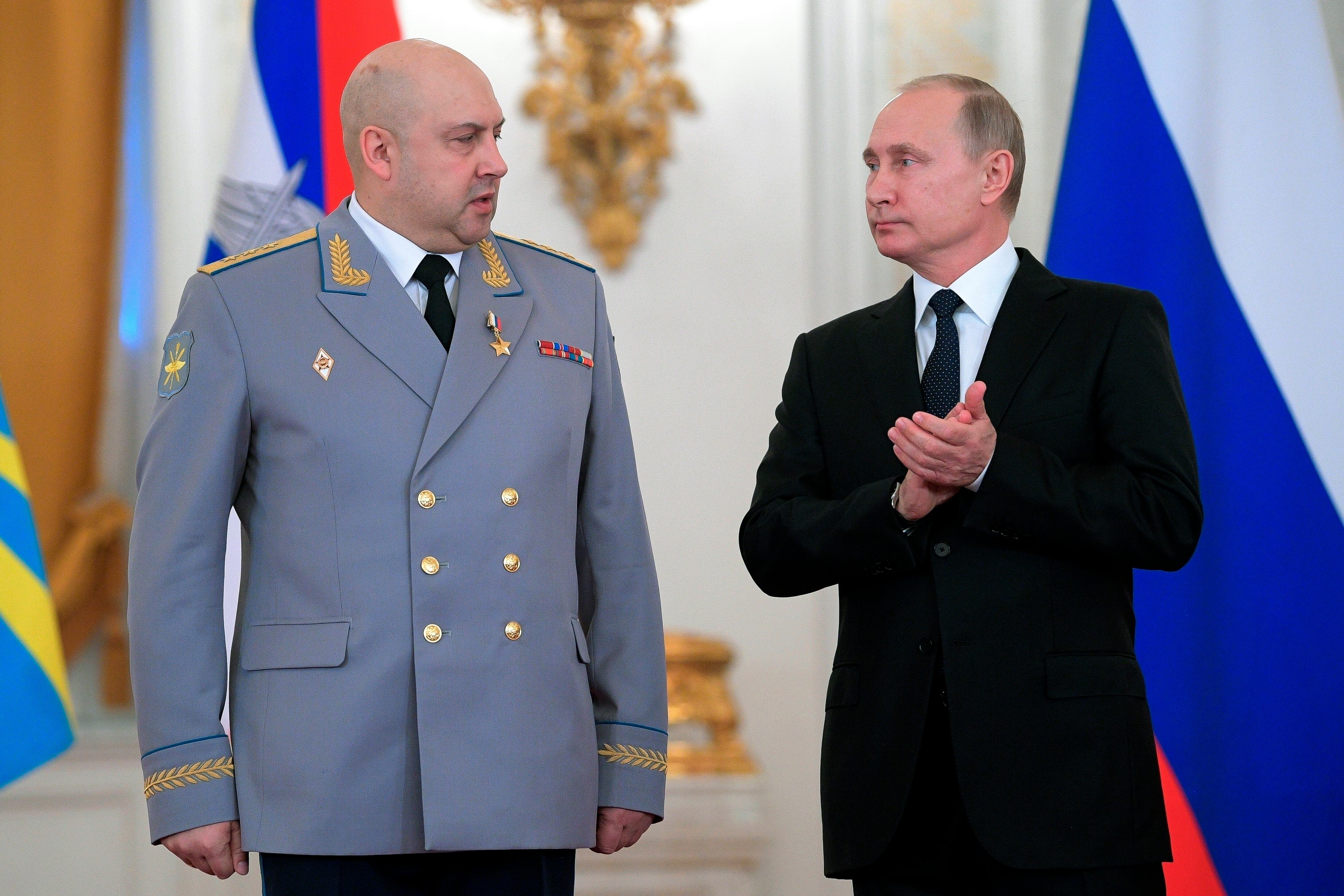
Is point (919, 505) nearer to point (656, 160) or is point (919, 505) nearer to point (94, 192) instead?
point (656, 160)

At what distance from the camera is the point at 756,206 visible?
14.1 ft

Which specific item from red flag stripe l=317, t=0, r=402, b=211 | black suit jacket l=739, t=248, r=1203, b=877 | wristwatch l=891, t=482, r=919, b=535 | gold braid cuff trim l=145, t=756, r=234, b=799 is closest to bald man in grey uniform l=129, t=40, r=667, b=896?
gold braid cuff trim l=145, t=756, r=234, b=799

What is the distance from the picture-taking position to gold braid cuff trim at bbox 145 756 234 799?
1.74 m

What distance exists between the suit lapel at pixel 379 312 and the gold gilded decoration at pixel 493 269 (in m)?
0.12

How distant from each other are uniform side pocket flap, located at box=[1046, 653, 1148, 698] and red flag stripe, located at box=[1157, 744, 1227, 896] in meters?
1.00

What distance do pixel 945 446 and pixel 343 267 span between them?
2.74ft

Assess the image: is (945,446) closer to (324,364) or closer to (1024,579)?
(1024,579)

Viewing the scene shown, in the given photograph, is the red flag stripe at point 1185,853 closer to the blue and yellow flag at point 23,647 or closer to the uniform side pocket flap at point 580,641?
the uniform side pocket flap at point 580,641

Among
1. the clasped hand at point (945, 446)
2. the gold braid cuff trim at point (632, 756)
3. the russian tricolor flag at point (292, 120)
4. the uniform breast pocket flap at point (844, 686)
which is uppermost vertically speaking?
the russian tricolor flag at point (292, 120)

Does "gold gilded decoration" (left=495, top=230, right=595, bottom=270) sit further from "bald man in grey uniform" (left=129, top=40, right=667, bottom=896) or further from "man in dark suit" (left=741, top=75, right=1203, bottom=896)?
"man in dark suit" (left=741, top=75, right=1203, bottom=896)

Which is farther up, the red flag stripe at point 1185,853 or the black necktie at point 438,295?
the black necktie at point 438,295

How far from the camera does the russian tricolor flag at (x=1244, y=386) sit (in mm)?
2695

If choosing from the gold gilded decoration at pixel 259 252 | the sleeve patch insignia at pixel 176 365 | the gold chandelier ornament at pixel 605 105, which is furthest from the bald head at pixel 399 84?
the gold chandelier ornament at pixel 605 105

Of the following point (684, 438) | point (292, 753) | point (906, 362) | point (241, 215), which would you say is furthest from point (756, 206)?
point (292, 753)
